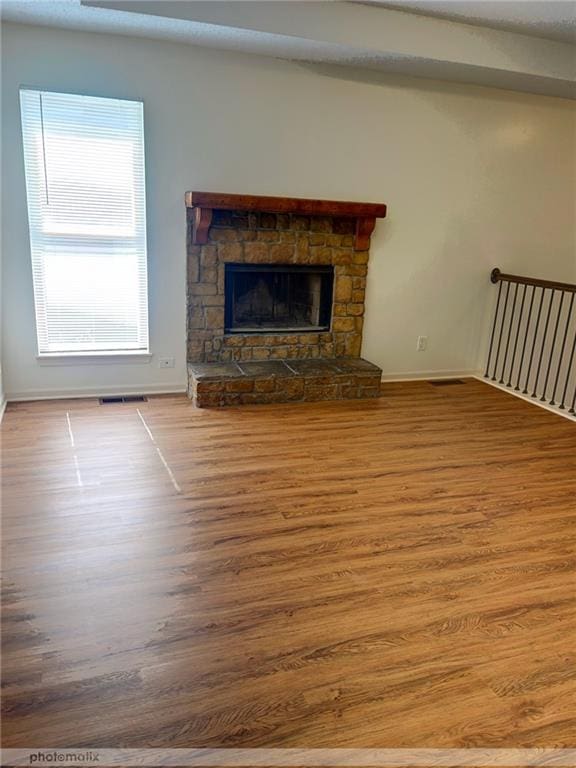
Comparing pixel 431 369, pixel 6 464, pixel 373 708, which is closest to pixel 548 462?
pixel 431 369

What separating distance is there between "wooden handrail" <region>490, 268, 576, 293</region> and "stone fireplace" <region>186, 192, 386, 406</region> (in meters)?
1.37

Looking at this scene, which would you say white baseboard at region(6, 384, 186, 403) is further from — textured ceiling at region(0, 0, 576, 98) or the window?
textured ceiling at region(0, 0, 576, 98)

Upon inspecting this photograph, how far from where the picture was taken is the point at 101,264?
3.91 metres

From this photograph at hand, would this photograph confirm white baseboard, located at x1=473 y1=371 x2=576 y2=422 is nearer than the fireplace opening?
Yes

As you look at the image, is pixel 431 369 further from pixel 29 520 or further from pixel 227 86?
pixel 29 520

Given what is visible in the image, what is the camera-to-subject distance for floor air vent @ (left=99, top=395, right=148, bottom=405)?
4051 mm

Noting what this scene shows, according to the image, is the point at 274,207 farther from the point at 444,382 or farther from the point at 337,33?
the point at 444,382

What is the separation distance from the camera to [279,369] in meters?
4.26

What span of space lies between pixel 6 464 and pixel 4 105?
2310 millimetres

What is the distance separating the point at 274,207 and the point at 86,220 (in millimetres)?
1358

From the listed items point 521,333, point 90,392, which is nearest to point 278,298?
point 90,392

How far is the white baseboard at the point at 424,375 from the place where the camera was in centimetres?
499

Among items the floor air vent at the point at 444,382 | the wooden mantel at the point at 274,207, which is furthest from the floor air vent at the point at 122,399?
the floor air vent at the point at 444,382

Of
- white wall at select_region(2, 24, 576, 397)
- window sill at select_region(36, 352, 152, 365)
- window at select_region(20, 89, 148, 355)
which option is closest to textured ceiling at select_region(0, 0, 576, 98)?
white wall at select_region(2, 24, 576, 397)
